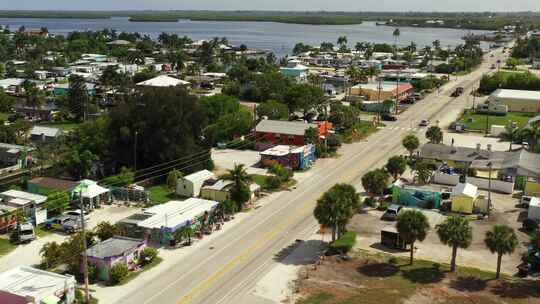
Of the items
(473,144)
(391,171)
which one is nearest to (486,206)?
(391,171)

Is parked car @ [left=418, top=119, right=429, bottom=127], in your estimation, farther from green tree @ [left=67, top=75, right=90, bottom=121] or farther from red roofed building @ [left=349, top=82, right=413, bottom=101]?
green tree @ [left=67, top=75, right=90, bottom=121]

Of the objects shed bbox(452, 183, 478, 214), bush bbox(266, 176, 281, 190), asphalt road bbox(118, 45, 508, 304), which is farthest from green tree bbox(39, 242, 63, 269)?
shed bbox(452, 183, 478, 214)

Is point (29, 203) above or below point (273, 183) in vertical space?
above

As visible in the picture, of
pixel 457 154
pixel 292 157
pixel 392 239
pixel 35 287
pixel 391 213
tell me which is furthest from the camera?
pixel 292 157

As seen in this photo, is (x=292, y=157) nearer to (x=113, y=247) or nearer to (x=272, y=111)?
(x=272, y=111)

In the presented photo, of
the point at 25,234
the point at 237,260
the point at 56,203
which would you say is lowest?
the point at 237,260

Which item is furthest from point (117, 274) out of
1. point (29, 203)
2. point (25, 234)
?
point (29, 203)

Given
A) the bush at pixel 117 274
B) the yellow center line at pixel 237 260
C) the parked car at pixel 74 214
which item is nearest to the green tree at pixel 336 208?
Result: the yellow center line at pixel 237 260
